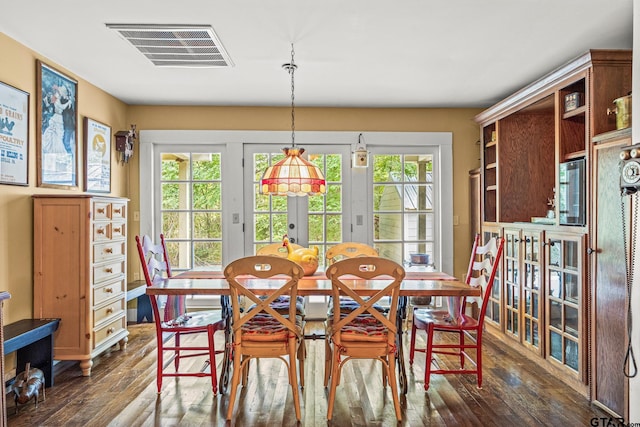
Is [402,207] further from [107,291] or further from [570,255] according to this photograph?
[107,291]

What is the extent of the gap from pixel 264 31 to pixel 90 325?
2.37 m

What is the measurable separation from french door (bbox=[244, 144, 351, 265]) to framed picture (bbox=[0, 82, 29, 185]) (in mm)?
2157

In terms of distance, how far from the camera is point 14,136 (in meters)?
2.97

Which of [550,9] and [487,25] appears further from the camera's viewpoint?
[487,25]

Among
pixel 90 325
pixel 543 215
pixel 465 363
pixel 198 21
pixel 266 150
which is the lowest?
pixel 465 363

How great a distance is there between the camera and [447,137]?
4879 mm

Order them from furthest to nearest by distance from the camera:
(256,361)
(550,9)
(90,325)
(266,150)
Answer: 1. (266,150)
2. (256,361)
3. (90,325)
4. (550,9)

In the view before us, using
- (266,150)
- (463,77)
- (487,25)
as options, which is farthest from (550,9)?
(266,150)

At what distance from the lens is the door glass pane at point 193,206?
15.9 feet

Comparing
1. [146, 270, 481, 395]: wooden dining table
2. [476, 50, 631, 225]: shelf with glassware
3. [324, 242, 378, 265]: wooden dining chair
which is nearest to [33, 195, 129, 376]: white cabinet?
[146, 270, 481, 395]: wooden dining table

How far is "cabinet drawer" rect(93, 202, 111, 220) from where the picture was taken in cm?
327

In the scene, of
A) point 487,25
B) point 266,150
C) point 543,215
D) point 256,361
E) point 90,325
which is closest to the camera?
point 487,25

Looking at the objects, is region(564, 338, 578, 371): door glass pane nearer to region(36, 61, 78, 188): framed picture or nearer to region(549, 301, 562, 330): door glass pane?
region(549, 301, 562, 330): door glass pane

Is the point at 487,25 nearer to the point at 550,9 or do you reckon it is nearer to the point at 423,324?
the point at 550,9
